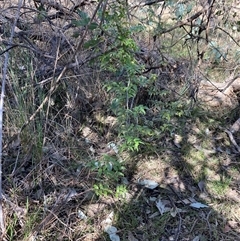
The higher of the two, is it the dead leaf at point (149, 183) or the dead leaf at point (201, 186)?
the dead leaf at point (201, 186)

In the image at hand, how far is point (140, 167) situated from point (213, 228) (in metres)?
0.54

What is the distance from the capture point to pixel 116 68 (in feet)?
6.44

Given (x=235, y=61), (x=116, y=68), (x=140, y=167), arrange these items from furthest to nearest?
1. (x=235, y=61)
2. (x=140, y=167)
3. (x=116, y=68)

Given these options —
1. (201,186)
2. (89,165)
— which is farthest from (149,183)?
(89,165)

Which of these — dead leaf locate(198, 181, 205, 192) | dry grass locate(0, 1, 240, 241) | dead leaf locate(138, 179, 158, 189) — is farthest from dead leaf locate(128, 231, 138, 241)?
dead leaf locate(198, 181, 205, 192)

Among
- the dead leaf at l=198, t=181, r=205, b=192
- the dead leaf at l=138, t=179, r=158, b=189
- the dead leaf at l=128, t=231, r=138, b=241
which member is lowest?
the dead leaf at l=128, t=231, r=138, b=241

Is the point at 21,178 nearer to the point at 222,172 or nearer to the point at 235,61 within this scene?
the point at 222,172

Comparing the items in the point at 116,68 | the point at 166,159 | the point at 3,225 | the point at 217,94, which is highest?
the point at 116,68

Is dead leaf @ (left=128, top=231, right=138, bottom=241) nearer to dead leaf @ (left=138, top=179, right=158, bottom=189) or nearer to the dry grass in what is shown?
the dry grass

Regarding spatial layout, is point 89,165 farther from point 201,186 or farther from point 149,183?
point 201,186

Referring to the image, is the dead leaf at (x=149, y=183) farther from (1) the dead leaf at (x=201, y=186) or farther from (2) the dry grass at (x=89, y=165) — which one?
(1) the dead leaf at (x=201, y=186)

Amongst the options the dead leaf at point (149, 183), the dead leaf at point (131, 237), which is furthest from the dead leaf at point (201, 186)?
the dead leaf at point (131, 237)

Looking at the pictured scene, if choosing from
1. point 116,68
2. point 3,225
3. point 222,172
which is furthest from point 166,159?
point 3,225

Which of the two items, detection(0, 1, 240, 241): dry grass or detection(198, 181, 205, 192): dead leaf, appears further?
detection(198, 181, 205, 192): dead leaf
